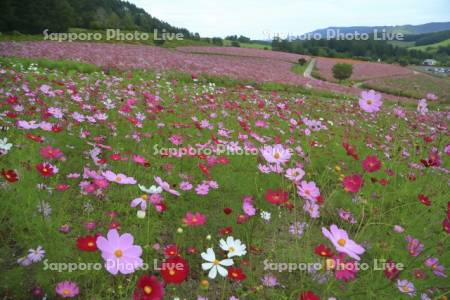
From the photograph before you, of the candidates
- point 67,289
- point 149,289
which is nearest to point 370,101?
point 149,289

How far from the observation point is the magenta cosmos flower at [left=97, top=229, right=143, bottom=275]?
1.30 meters

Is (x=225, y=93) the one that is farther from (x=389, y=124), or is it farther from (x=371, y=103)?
(x=371, y=103)

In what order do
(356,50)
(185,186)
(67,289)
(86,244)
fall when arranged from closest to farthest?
1. (86,244)
2. (67,289)
3. (185,186)
4. (356,50)

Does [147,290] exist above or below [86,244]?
below

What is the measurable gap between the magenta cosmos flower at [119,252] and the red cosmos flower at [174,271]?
0.35 feet

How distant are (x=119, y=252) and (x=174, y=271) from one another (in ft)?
0.80

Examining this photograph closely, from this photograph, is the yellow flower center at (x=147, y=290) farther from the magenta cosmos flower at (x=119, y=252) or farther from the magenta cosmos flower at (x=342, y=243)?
the magenta cosmos flower at (x=342, y=243)

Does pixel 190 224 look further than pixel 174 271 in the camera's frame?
Yes

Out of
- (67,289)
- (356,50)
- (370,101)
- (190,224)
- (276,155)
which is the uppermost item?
(356,50)

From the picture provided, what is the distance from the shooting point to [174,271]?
139cm

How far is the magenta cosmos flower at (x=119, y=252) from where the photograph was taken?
4.25ft

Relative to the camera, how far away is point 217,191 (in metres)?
3.47

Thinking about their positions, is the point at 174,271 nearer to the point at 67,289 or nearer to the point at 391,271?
the point at 67,289

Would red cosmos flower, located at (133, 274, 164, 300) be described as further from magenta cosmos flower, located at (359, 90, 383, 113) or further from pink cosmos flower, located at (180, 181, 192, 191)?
magenta cosmos flower, located at (359, 90, 383, 113)
